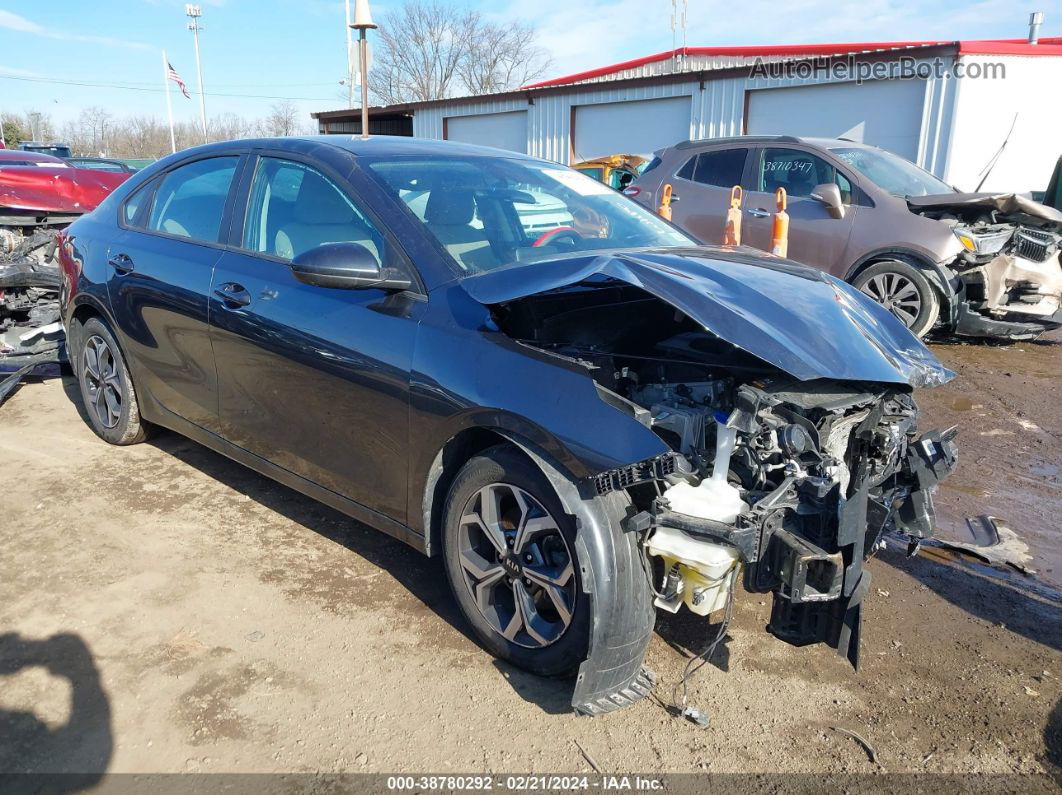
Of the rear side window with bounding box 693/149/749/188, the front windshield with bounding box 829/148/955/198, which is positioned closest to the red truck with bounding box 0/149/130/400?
the rear side window with bounding box 693/149/749/188

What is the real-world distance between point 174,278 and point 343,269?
1486 millimetres

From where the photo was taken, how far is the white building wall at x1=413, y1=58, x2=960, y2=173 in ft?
47.9

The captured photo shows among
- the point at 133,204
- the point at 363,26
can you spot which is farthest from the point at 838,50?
the point at 133,204

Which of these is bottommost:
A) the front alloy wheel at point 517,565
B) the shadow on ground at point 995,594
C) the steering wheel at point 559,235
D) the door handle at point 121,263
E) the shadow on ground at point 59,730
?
the shadow on ground at point 59,730

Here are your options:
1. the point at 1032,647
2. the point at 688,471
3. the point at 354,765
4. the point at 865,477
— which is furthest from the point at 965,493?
the point at 354,765

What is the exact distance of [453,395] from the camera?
8.99 feet

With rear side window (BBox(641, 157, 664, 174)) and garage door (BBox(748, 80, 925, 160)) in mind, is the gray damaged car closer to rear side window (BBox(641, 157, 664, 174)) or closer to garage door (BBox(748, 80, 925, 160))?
rear side window (BBox(641, 157, 664, 174))

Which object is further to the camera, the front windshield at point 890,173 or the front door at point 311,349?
the front windshield at point 890,173

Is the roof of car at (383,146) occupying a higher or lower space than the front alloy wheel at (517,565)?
higher

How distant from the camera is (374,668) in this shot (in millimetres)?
2812

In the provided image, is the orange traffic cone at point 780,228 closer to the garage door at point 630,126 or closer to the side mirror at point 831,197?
the side mirror at point 831,197

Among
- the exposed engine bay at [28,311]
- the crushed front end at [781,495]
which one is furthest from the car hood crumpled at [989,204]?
the exposed engine bay at [28,311]

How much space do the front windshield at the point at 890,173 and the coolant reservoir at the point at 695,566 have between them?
647cm

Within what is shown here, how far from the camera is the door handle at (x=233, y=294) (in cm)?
347
